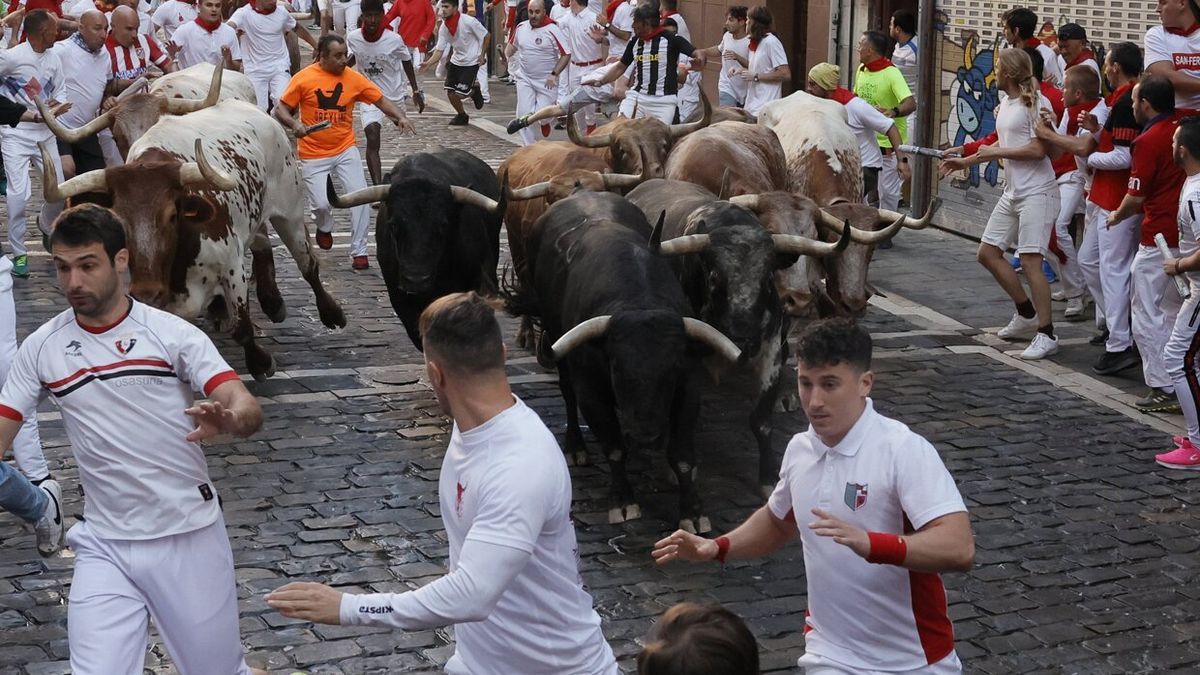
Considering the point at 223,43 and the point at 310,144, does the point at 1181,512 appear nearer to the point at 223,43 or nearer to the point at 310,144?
the point at 310,144

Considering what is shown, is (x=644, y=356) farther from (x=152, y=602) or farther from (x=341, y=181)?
(x=341, y=181)

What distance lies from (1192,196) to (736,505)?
3.29 meters

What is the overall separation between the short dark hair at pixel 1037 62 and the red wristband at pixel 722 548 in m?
9.11

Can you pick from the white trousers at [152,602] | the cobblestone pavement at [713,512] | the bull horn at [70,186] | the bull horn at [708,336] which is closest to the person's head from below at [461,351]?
the white trousers at [152,602]

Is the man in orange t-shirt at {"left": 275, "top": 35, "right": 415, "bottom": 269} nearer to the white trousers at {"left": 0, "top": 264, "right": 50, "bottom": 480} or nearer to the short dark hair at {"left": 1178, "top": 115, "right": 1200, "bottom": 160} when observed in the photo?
the white trousers at {"left": 0, "top": 264, "right": 50, "bottom": 480}

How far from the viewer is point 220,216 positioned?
1080 cm

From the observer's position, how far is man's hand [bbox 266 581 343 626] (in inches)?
164

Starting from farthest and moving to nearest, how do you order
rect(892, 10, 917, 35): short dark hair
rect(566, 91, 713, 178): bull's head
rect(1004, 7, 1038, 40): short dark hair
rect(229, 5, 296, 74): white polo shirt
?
1. rect(229, 5, 296, 74): white polo shirt
2. rect(892, 10, 917, 35): short dark hair
3. rect(1004, 7, 1038, 40): short dark hair
4. rect(566, 91, 713, 178): bull's head

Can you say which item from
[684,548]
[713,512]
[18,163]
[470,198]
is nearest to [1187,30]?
→ [470,198]

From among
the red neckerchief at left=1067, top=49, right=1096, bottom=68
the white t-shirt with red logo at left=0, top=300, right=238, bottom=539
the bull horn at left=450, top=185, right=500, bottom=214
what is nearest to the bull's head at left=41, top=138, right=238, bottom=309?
the bull horn at left=450, top=185, right=500, bottom=214

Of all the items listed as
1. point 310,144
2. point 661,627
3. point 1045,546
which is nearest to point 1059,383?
point 1045,546

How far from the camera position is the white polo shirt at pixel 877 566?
14.9ft

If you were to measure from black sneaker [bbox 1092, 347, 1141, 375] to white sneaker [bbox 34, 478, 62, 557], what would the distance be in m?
7.34

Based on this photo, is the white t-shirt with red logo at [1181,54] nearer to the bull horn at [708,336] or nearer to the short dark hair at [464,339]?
the bull horn at [708,336]
